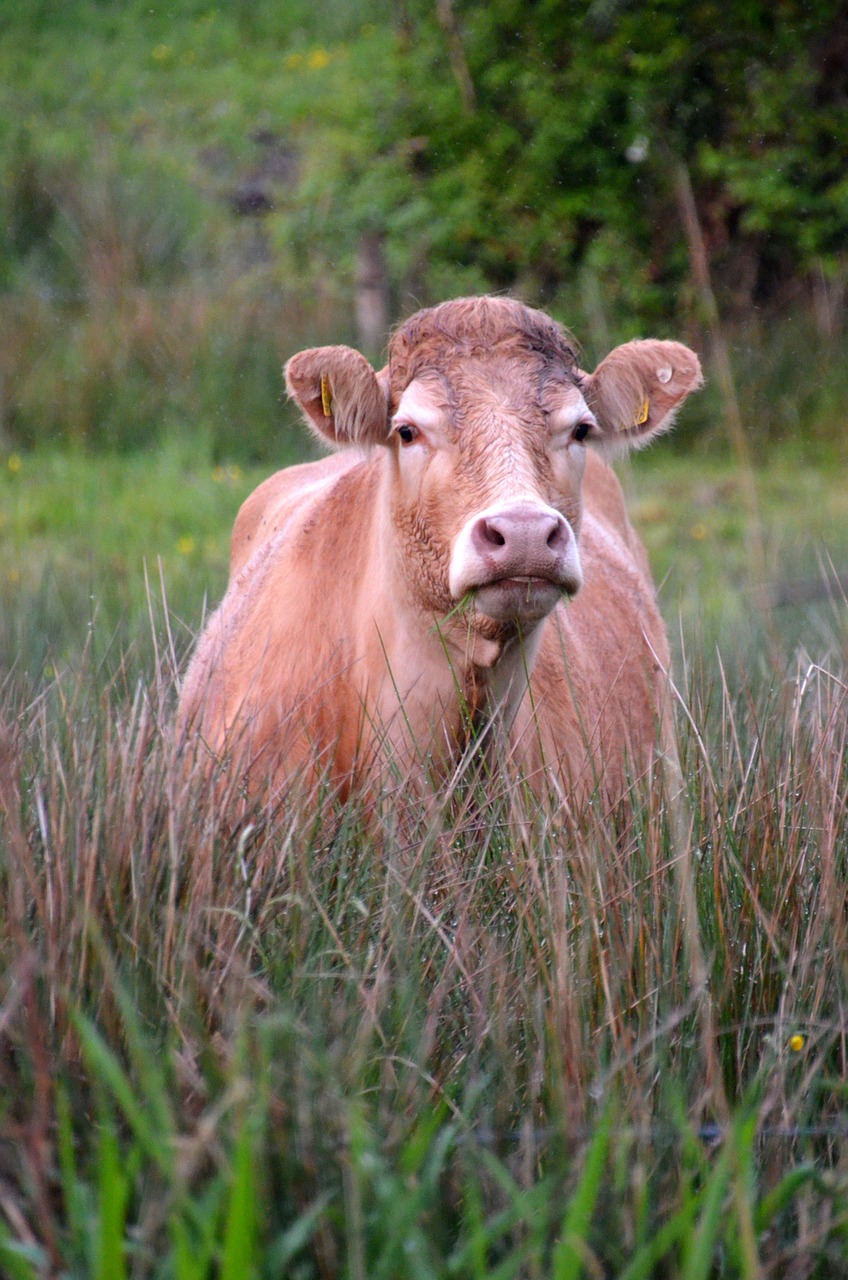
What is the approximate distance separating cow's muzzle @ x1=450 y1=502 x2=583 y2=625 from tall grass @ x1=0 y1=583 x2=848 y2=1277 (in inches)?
15.8

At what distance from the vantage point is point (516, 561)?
3.06 metres

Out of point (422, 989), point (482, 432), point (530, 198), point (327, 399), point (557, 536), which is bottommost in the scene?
point (422, 989)

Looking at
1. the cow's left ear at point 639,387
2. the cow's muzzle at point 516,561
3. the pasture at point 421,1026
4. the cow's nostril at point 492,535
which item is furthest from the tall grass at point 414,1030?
the cow's left ear at point 639,387

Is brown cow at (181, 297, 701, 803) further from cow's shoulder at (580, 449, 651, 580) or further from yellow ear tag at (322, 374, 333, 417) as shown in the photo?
cow's shoulder at (580, 449, 651, 580)

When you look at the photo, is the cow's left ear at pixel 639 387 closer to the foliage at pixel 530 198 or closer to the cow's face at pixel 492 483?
the cow's face at pixel 492 483

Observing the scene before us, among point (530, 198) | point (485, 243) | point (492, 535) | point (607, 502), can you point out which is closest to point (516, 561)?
point (492, 535)

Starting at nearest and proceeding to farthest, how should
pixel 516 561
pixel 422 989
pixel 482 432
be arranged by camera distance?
1. pixel 422 989
2. pixel 516 561
3. pixel 482 432

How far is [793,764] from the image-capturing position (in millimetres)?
3076

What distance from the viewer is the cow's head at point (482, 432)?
10.3 ft

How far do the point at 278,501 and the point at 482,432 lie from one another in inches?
79.1

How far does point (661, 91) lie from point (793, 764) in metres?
12.3

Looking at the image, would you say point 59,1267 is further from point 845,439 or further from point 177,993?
point 845,439

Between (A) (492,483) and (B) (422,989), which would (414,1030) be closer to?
(B) (422,989)

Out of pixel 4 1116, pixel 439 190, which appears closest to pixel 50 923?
pixel 4 1116
